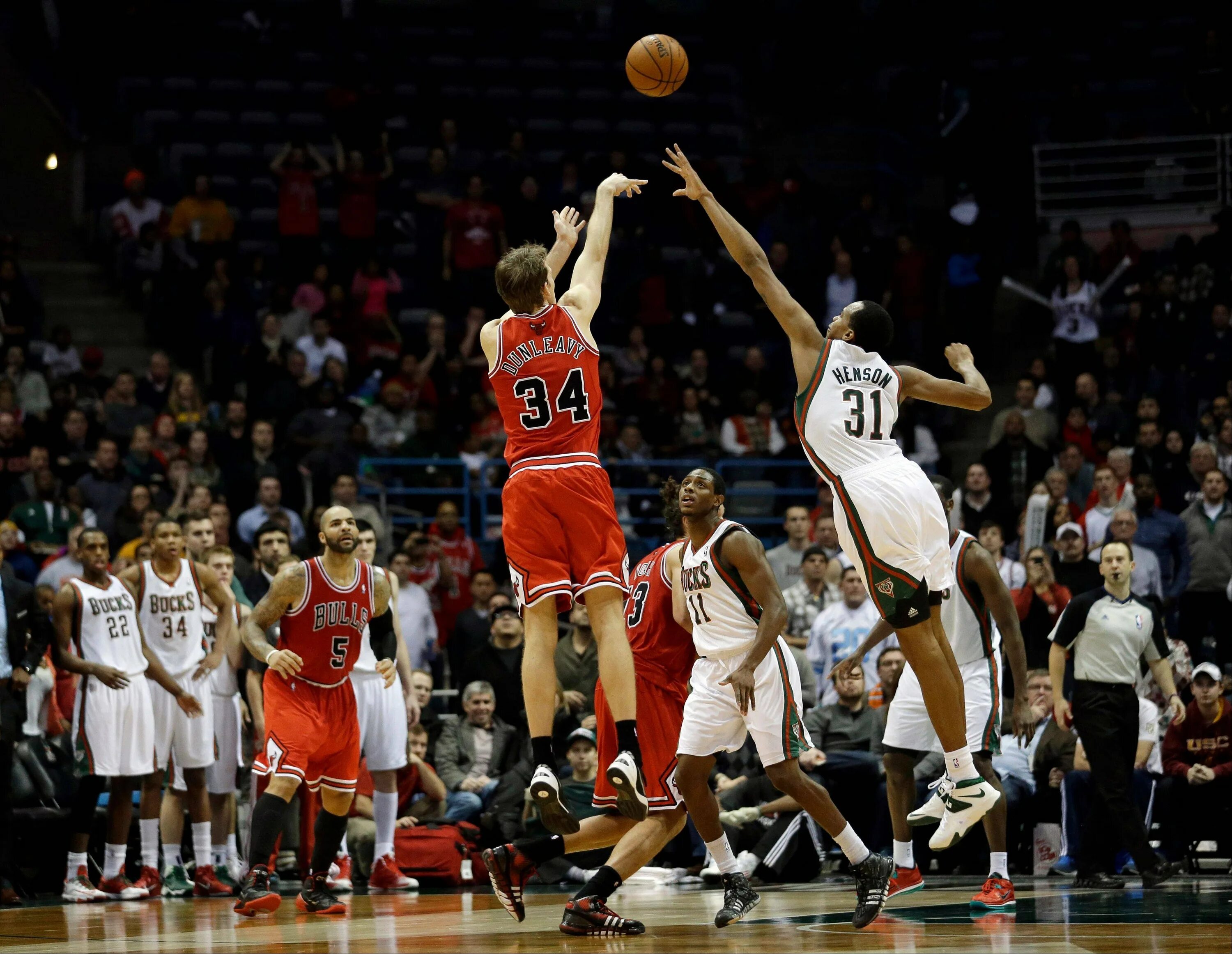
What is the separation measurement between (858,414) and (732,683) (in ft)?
4.41

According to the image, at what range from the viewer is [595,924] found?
7.21 m

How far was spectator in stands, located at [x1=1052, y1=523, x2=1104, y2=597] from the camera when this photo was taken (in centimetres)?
1308

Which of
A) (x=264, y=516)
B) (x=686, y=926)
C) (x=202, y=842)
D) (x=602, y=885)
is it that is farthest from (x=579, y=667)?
(x=602, y=885)

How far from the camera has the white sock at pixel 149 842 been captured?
1114cm

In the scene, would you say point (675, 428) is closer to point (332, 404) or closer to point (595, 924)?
point (332, 404)

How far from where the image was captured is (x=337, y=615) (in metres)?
9.52

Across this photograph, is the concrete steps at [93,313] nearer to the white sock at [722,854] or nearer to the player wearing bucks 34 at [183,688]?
the player wearing bucks 34 at [183,688]

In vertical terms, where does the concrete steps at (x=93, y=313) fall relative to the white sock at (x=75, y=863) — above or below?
above

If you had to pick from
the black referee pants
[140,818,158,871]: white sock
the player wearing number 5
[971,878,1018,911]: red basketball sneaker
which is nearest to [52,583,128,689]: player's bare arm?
[140,818,158,871]: white sock

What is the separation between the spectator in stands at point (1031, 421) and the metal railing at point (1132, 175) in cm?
482

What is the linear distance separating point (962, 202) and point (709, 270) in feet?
10.4

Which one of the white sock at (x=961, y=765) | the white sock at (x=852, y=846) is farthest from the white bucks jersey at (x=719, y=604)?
the white sock at (x=961, y=765)

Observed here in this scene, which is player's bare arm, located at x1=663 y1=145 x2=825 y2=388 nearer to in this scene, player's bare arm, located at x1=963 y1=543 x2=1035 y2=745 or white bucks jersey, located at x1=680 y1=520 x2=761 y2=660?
white bucks jersey, located at x1=680 y1=520 x2=761 y2=660

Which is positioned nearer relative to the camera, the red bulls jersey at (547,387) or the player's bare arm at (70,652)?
the red bulls jersey at (547,387)
